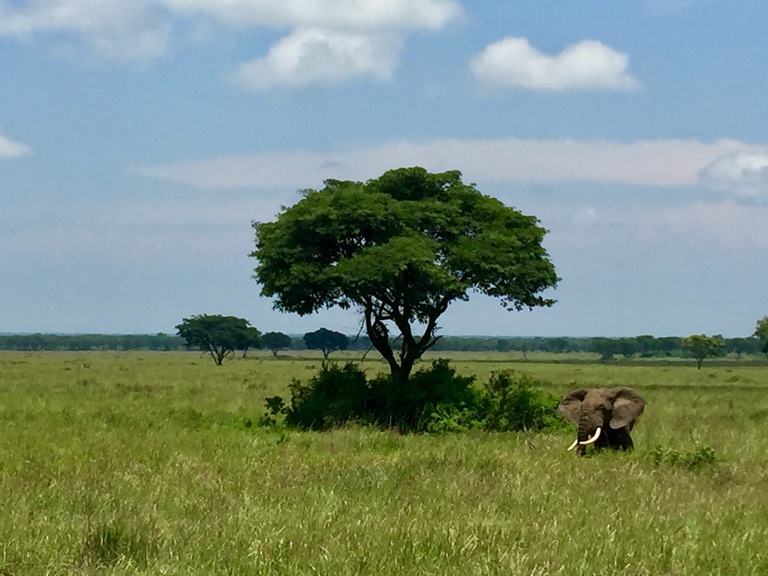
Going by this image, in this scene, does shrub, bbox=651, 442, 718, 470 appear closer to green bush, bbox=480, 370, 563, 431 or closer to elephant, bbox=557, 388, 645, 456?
elephant, bbox=557, 388, 645, 456

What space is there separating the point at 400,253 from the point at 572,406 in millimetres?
5032

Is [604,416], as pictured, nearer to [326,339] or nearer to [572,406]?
[572,406]

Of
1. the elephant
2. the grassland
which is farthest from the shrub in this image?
the elephant

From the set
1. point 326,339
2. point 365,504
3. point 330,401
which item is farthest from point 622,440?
point 326,339

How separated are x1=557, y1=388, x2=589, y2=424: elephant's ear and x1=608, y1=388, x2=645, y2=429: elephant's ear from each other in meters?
0.74

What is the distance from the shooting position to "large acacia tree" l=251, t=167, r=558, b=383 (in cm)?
2192

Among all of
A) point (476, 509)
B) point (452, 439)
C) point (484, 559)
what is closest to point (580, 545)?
point (484, 559)

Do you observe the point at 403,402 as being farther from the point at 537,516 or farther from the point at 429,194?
the point at 537,516

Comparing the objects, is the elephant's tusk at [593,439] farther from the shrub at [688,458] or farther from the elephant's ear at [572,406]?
the shrub at [688,458]

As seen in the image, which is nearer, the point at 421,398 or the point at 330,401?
the point at 421,398

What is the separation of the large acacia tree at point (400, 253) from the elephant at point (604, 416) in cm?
442

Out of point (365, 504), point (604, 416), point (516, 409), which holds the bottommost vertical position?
point (365, 504)

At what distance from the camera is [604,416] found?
59.9 feet

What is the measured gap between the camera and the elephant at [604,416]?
17.9 meters
